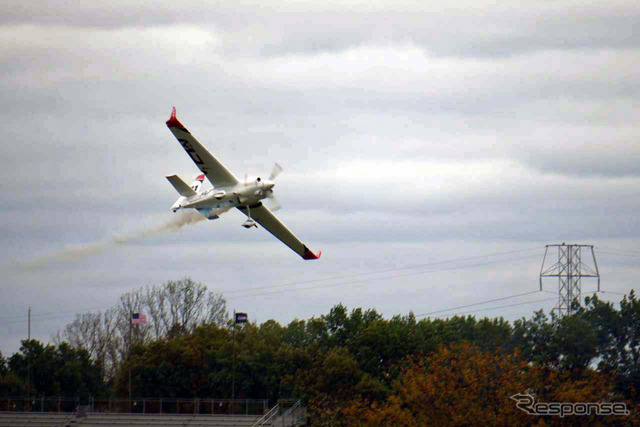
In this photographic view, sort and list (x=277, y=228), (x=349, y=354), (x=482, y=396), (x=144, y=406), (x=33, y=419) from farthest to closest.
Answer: (x=349, y=354), (x=144, y=406), (x=33, y=419), (x=277, y=228), (x=482, y=396)

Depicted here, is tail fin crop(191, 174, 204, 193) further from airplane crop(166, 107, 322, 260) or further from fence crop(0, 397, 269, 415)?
fence crop(0, 397, 269, 415)

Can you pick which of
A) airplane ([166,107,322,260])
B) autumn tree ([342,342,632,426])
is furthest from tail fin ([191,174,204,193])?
autumn tree ([342,342,632,426])

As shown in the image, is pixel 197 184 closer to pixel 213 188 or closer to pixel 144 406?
pixel 213 188

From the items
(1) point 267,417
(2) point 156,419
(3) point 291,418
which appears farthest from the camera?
(2) point 156,419

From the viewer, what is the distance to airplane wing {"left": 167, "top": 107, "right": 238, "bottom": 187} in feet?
143

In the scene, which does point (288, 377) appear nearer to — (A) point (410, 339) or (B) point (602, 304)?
(A) point (410, 339)

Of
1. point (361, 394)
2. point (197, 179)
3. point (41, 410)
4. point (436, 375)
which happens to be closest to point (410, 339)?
point (361, 394)

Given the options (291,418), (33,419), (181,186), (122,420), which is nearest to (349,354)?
(291,418)

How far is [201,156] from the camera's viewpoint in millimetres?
43688

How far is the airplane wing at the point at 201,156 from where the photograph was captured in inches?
1710

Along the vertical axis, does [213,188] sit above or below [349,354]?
above

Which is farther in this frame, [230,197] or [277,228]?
[277,228]

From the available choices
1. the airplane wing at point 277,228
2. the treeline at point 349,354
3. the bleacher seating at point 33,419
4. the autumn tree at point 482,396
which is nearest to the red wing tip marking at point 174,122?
the airplane wing at point 277,228

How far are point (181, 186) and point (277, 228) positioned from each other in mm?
6955
